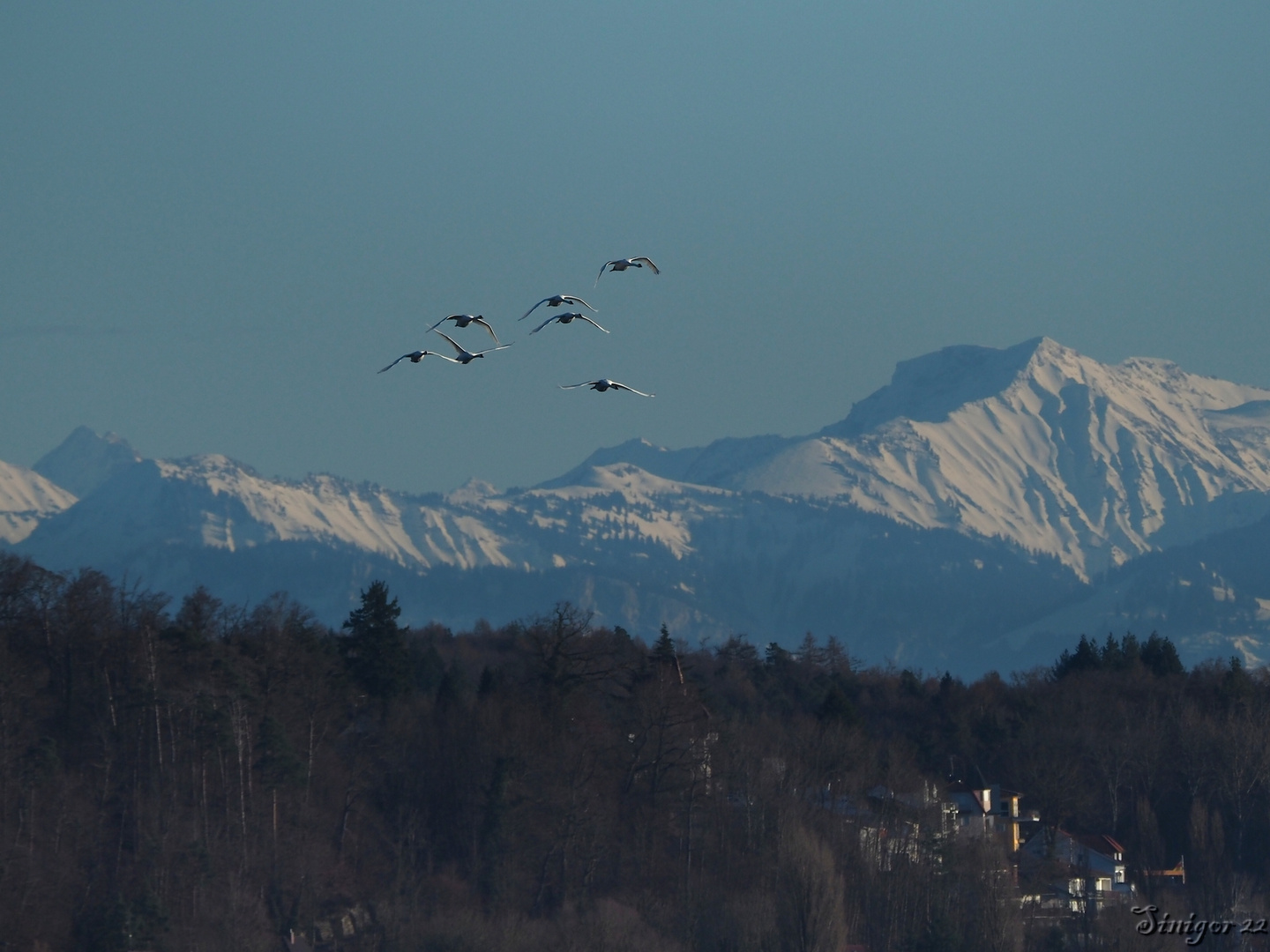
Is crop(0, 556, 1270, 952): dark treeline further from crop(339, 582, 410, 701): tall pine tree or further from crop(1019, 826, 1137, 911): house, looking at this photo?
crop(1019, 826, 1137, 911): house

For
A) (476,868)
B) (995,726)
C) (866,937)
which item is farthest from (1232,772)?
(476,868)

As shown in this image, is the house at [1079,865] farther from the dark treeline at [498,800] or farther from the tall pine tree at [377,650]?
the tall pine tree at [377,650]

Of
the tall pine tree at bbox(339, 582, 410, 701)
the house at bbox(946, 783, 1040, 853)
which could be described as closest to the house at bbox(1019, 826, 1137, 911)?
the house at bbox(946, 783, 1040, 853)

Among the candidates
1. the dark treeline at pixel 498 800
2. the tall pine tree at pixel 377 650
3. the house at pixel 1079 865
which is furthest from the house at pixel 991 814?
the tall pine tree at pixel 377 650

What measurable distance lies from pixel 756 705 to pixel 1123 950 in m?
42.5

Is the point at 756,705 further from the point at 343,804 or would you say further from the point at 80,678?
the point at 80,678

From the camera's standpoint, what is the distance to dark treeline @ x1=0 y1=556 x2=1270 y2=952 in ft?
209

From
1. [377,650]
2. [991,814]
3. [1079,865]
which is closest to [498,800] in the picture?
[377,650]

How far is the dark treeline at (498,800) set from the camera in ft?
209

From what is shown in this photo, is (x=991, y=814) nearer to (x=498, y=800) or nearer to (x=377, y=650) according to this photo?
(x=498, y=800)

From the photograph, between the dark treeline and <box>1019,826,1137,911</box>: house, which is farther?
<box>1019,826,1137,911</box>: house

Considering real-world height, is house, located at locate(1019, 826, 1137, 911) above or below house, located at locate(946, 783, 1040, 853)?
below

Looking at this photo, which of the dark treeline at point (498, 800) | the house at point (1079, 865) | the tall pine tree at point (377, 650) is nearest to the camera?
the dark treeline at point (498, 800)

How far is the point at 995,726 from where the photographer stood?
97.5 meters
